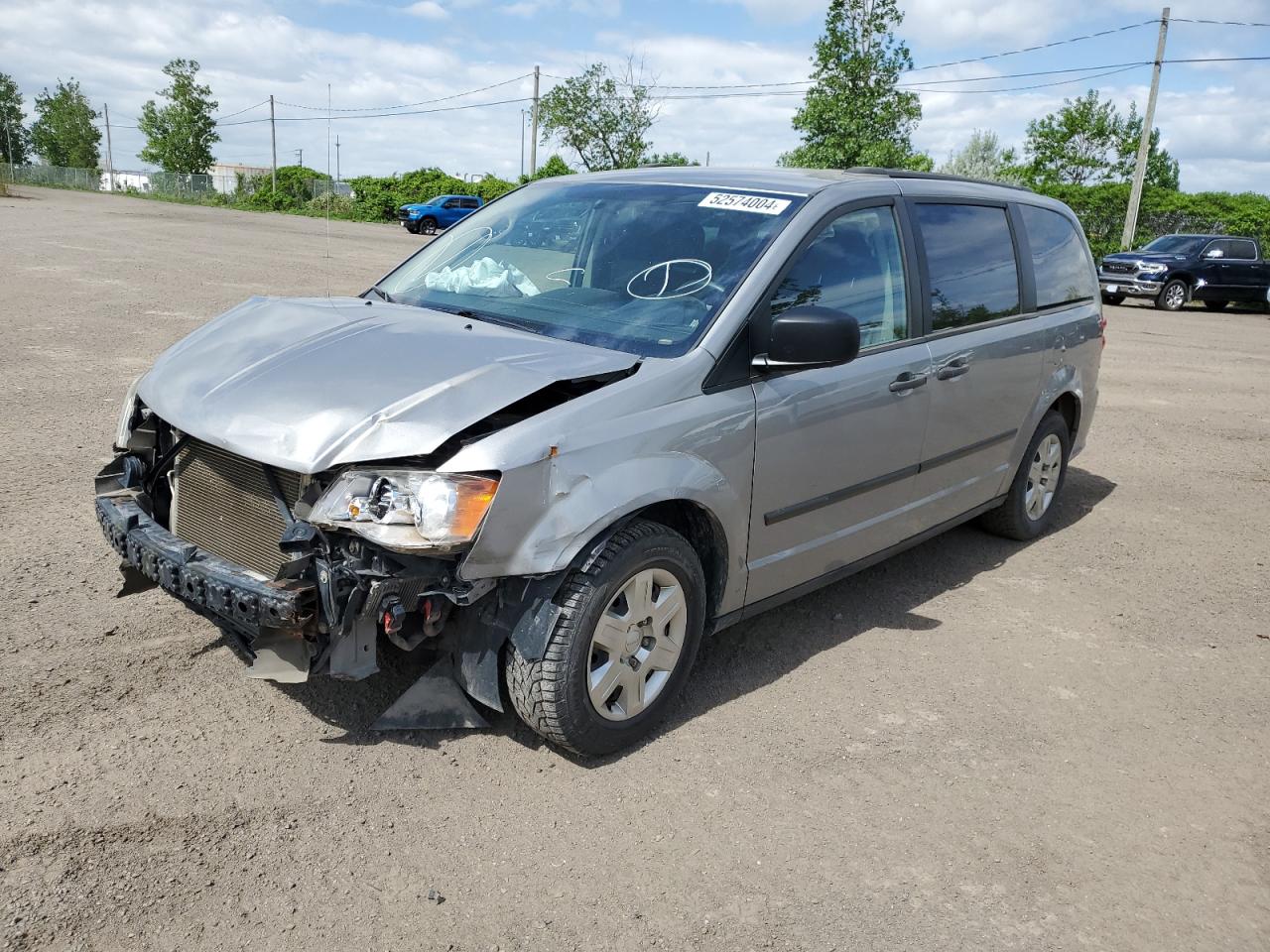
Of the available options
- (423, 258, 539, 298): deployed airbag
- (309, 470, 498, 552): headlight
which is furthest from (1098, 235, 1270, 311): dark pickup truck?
(309, 470, 498, 552): headlight

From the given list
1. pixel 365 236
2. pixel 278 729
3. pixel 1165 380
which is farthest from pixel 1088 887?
pixel 365 236

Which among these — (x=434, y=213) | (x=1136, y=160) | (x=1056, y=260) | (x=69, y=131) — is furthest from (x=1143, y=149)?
(x=69, y=131)

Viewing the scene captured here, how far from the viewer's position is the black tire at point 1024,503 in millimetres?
5629

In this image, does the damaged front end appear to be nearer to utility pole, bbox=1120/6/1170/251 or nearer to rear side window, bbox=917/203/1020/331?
rear side window, bbox=917/203/1020/331

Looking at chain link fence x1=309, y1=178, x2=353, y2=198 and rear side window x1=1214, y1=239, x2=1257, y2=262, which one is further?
chain link fence x1=309, y1=178, x2=353, y2=198

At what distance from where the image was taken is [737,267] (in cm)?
373

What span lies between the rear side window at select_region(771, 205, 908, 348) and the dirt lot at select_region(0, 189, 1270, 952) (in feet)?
4.42

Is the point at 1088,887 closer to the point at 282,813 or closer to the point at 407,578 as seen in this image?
the point at 407,578

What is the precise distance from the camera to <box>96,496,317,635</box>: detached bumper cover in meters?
2.88

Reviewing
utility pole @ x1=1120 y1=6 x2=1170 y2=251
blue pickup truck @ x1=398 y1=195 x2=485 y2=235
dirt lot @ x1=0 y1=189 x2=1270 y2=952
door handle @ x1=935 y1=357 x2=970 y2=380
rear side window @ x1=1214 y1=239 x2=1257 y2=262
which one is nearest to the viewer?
dirt lot @ x1=0 y1=189 x2=1270 y2=952

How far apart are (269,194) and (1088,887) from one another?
55774 mm

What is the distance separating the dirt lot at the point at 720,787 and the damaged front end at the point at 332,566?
1.29ft

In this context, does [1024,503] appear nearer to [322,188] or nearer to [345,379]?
[345,379]

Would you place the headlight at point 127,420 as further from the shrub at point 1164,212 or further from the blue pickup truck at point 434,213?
the blue pickup truck at point 434,213
